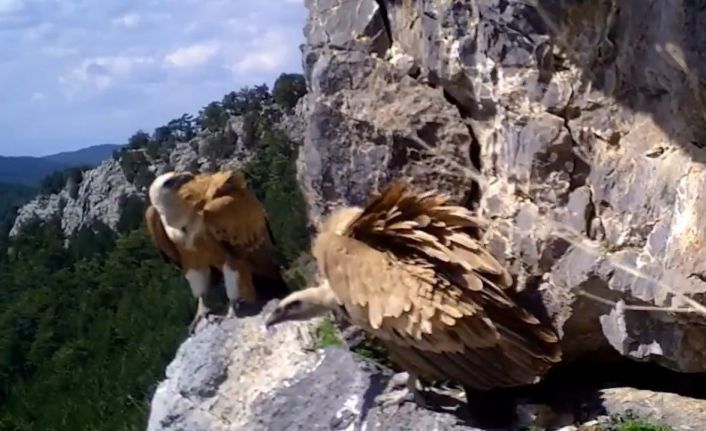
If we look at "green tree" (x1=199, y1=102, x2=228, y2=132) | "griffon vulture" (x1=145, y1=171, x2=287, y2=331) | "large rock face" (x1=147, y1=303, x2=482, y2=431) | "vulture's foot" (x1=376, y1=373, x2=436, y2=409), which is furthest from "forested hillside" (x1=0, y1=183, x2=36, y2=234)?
"vulture's foot" (x1=376, y1=373, x2=436, y2=409)

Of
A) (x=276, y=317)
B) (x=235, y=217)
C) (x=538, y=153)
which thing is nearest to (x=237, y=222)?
(x=235, y=217)

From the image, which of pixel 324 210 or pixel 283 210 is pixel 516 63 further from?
pixel 283 210

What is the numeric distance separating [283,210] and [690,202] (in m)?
10.7

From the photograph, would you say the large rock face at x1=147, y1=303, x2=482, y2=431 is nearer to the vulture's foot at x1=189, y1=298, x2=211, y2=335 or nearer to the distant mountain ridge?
the vulture's foot at x1=189, y1=298, x2=211, y2=335

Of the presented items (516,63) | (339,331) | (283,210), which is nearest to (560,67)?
(516,63)

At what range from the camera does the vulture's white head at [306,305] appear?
4.96m

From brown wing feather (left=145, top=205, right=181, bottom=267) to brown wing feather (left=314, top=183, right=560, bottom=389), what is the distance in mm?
1793

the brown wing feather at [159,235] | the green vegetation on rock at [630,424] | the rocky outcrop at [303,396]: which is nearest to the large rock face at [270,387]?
the rocky outcrop at [303,396]

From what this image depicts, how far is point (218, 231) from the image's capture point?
5887mm

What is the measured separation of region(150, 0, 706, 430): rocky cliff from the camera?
3969 mm

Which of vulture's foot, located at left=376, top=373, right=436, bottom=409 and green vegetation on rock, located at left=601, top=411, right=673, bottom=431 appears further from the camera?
vulture's foot, located at left=376, top=373, right=436, bottom=409

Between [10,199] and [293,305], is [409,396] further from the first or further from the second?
[10,199]

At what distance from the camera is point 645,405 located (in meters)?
4.45

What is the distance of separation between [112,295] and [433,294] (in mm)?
14100
